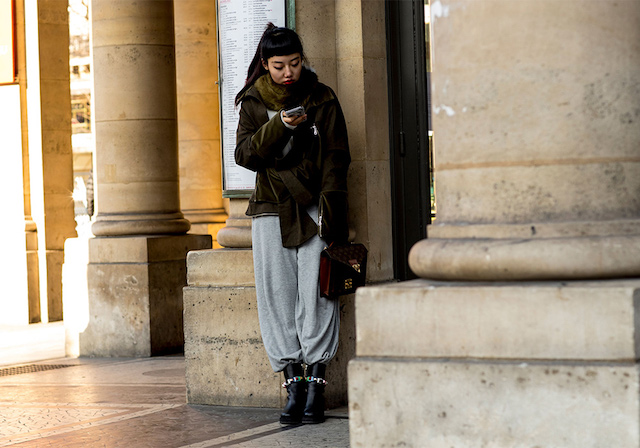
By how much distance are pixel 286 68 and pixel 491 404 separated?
260 cm

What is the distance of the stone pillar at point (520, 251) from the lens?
3.29 meters

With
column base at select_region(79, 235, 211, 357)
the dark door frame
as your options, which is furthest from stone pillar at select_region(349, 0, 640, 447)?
column base at select_region(79, 235, 211, 357)

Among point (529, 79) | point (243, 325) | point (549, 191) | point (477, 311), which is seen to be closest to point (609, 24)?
point (529, 79)

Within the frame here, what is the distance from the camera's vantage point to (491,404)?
131 inches

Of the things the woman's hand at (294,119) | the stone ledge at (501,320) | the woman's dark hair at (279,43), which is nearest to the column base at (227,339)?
the woman's hand at (294,119)

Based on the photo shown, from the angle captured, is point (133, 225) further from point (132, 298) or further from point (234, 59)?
point (234, 59)

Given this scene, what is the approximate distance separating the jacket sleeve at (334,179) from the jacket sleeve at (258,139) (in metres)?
0.26

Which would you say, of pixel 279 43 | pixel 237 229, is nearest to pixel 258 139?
pixel 279 43

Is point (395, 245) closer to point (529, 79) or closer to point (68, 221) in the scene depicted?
point (529, 79)

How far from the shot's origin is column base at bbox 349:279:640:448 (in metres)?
3.20

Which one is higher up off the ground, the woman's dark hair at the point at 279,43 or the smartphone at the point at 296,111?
the woman's dark hair at the point at 279,43

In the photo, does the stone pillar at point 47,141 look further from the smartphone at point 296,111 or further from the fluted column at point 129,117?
the smartphone at point 296,111

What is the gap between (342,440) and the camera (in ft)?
16.6

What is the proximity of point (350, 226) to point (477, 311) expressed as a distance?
8.94 ft
